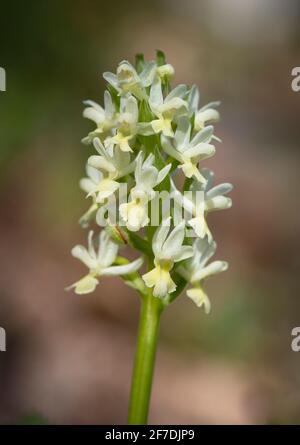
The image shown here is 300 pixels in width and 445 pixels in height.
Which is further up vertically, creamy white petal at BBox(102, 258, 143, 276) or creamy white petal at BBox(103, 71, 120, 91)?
creamy white petal at BBox(103, 71, 120, 91)

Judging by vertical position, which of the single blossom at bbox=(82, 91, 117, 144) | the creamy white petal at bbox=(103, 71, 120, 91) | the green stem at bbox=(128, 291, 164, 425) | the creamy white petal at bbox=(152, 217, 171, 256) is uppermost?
the creamy white petal at bbox=(103, 71, 120, 91)

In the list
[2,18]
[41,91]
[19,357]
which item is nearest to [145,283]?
[19,357]

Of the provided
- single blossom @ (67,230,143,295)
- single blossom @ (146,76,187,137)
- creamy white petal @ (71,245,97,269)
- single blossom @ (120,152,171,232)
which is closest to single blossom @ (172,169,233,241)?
single blossom @ (120,152,171,232)

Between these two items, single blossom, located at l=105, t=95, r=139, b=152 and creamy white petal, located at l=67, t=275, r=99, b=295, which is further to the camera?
creamy white petal, located at l=67, t=275, r=99, b=295

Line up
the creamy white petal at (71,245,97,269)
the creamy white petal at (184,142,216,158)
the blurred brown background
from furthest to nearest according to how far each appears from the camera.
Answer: the blurred brown background → the creamy white petal at (71,245,97,269) → the creamy white petal at (184,142,216,158)

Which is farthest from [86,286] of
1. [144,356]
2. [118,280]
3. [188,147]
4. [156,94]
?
[118,280]

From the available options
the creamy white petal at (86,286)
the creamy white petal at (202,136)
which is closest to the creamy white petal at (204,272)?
the creamy white petal at (86,286)

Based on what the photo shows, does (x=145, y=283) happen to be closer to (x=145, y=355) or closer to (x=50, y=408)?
(x=145, y=355)

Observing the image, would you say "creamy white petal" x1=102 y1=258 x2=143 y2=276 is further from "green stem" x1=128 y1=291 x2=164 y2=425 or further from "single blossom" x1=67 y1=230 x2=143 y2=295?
"green stem" x1=128 y1=291 x2=164 y2=425

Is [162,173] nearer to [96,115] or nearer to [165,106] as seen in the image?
[165,106]
